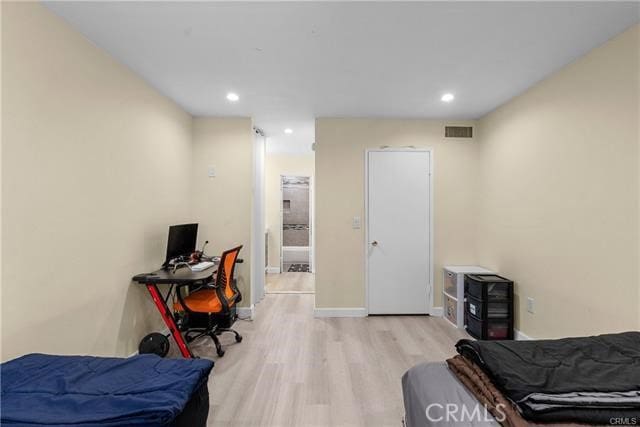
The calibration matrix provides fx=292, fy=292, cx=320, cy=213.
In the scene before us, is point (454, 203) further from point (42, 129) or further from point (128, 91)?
point (42, 129)

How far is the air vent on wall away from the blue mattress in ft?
12.0

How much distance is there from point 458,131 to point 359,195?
1.52m

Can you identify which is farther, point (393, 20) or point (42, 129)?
point (393, 20)

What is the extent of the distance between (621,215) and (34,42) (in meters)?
3.78

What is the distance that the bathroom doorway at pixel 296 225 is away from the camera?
20.9 feet

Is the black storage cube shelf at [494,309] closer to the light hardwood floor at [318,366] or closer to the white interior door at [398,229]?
the light hardwood floor at [318,366]

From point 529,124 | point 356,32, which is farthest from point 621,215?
point 356,32

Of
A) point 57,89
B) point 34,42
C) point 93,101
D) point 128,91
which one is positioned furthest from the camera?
point 128,91

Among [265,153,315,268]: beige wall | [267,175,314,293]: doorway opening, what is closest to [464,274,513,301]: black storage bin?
[267,175,314,293]: doorway opening

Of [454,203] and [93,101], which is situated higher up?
[93,101]

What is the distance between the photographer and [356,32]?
76.3 inches

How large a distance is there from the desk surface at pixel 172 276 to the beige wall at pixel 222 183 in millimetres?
891

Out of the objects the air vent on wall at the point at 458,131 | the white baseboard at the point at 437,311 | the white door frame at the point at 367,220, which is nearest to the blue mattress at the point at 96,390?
the white door frame at the point at 367,220
